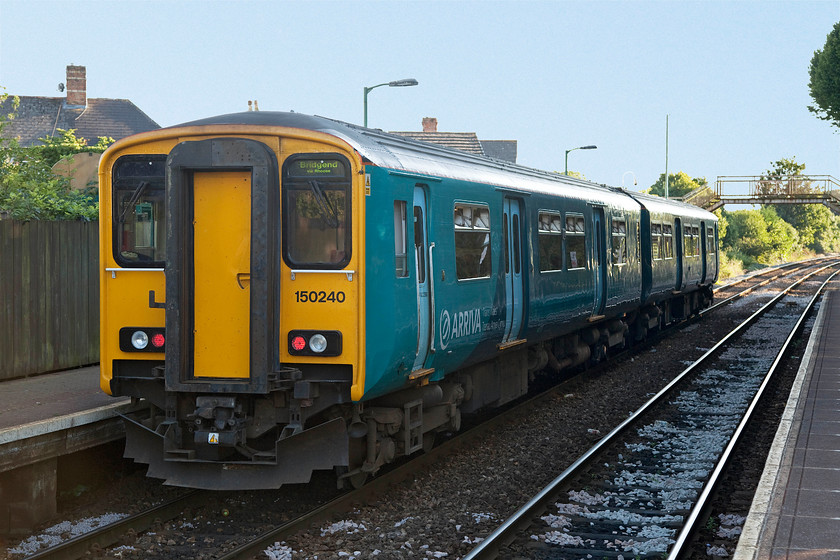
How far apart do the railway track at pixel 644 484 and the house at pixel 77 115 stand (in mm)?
35943

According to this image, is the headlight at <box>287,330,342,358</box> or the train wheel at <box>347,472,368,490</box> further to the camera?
the train wheel at <box>347,472,368,490</box>

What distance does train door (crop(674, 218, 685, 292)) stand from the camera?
2216 centimetres

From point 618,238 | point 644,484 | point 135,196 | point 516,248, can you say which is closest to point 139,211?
point 135,196

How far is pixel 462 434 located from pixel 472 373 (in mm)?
667

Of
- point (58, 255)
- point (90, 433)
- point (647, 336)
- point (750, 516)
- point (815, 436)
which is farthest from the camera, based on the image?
point (647, 336)

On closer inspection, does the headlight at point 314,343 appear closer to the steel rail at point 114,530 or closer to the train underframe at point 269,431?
the train underframe at point 269,431

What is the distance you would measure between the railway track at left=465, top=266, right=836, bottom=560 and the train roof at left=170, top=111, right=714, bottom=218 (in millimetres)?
3011

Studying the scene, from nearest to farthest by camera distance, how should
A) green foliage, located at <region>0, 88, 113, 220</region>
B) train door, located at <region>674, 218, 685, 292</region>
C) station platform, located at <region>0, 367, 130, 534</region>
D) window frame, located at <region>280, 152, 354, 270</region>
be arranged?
window frame, located at <region>280, 152, 354, 270</region>, station platform, located at <region>0, 367, 130, 534</region>, green foliage, located at <region>0, 88, 113, 220</region>, train door, located at <region>674, 218, 685, 292</region>

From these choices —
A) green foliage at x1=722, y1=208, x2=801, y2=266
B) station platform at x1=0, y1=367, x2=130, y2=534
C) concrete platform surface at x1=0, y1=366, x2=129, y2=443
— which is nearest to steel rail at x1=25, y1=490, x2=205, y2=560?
station platform at x1=0, y1=367, x2=130, y2=534

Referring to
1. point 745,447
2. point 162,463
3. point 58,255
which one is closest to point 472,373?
point 745,447

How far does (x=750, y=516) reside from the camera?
677cm

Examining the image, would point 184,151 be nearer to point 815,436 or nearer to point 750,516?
point 750,516

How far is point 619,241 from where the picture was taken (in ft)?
54.3

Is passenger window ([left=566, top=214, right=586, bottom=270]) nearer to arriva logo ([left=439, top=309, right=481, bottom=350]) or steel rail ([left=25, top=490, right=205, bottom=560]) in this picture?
arriva logo ([left=439, top=309, right=481, bottom=350])
